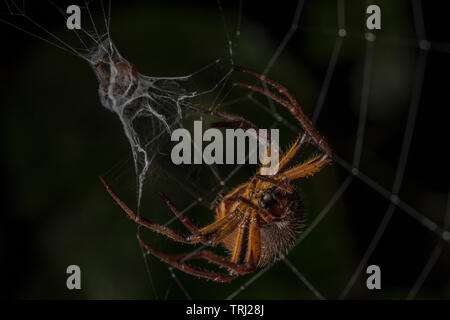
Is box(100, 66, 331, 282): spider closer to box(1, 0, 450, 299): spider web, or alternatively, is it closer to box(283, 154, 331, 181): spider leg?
box(283, 154, 331, 181): spider leg

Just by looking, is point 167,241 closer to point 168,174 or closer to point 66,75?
point 168,174

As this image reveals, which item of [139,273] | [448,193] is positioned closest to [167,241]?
[139,273]

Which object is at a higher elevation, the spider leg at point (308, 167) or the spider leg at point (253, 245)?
the spider leg at point (308, 167)

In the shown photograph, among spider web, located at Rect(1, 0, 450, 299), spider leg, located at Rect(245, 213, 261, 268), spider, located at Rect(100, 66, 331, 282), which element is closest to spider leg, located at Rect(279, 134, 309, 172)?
spider, located at Rect(100, 66, 331, 282)

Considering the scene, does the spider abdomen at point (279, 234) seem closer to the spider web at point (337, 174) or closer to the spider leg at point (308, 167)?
the spider leg at point (308, 167)

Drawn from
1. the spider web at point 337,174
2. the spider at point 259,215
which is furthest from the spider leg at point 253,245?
the spider web at point 337,174

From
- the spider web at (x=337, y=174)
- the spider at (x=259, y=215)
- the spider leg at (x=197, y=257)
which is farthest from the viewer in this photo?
the spider web at (x=337, y=174)
